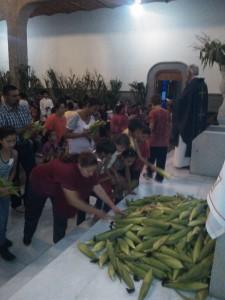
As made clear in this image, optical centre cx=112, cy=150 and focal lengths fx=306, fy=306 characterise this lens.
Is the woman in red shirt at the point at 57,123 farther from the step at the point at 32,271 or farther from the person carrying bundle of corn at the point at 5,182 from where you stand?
the step at the point at 32,271

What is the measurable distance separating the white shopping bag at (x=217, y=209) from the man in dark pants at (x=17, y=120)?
9.16 feet

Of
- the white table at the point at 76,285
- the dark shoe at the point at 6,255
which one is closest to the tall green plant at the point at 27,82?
the dark shoe at the point at 6,255

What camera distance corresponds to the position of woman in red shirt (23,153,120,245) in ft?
8.01

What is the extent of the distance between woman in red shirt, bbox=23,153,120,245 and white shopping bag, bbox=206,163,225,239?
1.06m

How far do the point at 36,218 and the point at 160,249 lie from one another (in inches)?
58.7

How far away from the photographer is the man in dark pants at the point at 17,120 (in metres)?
3.65

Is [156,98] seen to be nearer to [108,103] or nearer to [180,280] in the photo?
[180,280]

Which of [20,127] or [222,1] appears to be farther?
[222,1]

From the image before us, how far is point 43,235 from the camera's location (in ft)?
11.2

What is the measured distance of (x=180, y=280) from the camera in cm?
187

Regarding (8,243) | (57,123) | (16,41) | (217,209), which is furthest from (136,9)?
(217,209)

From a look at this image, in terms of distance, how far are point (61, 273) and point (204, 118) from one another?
3865 millimetres

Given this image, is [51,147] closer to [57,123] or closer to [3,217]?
[57,123]

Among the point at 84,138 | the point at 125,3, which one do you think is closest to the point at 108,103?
the point at 125,3
